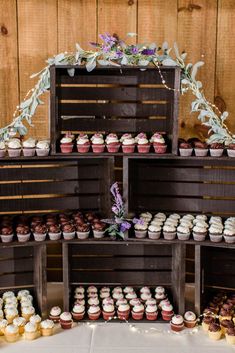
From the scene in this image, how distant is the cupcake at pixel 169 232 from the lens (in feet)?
9.58

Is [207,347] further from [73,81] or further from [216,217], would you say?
[73,81]

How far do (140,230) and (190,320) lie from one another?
54 centimetres

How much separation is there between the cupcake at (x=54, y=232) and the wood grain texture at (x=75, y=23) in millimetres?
1136

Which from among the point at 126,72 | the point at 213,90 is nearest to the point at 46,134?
the point at 126,72

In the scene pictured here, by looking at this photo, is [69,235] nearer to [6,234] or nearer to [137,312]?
[6,234]

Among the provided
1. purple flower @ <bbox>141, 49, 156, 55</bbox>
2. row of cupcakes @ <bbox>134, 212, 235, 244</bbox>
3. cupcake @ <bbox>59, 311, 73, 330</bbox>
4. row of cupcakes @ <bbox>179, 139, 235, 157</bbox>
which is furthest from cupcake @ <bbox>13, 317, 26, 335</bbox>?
purple flower @ <bbox>141, 49, 156, 55</bbox>

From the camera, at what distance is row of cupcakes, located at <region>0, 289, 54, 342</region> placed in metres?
2.84

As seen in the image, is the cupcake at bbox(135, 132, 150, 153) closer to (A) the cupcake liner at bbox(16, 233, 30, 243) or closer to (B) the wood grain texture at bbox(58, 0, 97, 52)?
(A) the cupcake liner at bbox(16, 233, 30, 243)

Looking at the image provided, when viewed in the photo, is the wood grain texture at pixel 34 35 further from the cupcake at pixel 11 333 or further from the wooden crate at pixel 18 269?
the cupcake at pixel 11 333

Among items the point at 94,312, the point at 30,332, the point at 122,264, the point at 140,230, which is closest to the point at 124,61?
the point at 140,230

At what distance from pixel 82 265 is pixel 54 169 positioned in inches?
23.8

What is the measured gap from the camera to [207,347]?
9.11 feet

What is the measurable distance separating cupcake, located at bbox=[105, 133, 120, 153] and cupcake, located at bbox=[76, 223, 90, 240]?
423 millimetres

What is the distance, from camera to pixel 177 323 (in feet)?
9.59
